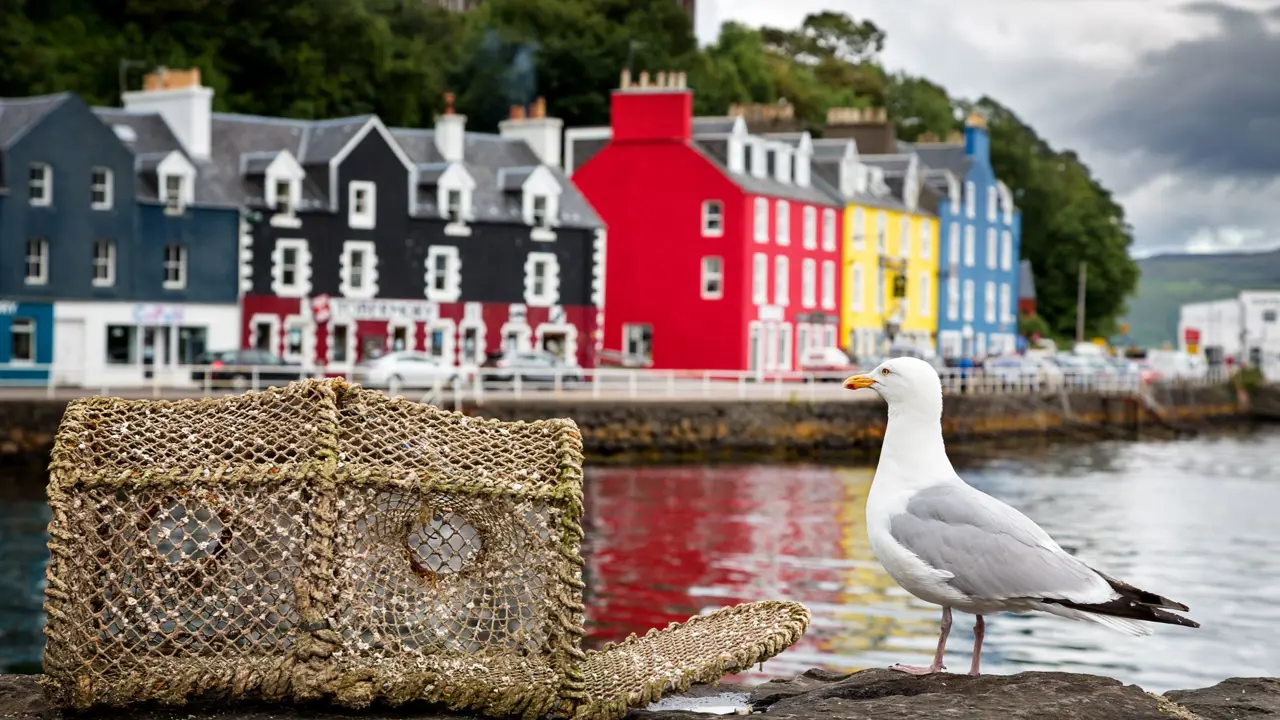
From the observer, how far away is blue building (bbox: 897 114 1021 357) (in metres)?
79.4

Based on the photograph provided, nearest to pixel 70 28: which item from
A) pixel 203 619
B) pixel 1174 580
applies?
pixel 1174 580

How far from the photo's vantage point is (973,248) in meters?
82.6

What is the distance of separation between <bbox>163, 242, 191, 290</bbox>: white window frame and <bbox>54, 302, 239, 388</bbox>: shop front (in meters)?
0.68

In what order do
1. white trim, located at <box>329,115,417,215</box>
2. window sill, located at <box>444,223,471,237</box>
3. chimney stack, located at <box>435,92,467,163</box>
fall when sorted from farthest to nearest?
chimney stack, located at <box>435,92,467,163</box> → window sill, located at <box>444,223,471,237</box> → white trim, located at <box>329,115,417,215</box>

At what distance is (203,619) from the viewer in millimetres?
6746

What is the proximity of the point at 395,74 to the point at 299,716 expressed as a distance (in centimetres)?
6876

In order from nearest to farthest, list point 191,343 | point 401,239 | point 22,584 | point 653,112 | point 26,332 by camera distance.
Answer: point 22,584 → point 26,332 → point 191,343 → point 401,239 → point 653,112

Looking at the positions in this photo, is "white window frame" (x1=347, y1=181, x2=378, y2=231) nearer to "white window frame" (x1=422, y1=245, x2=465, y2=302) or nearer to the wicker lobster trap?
"white window frame" (x1=422, y1=245, x2=465, y2=302)

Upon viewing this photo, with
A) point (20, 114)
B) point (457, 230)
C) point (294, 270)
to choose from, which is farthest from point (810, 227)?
point (20, 114)

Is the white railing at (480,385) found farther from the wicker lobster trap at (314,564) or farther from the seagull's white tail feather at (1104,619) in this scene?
the wicker lobster trap at (314,564)

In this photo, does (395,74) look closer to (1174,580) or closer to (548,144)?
(548,144)

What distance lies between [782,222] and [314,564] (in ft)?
189

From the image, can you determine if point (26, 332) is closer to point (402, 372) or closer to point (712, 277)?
point (402, 372)

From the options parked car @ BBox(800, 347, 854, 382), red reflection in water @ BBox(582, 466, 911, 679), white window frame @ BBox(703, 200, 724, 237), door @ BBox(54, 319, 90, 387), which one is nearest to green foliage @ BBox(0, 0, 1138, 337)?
white window frame @ BBox(703, 200, 724, 237)
